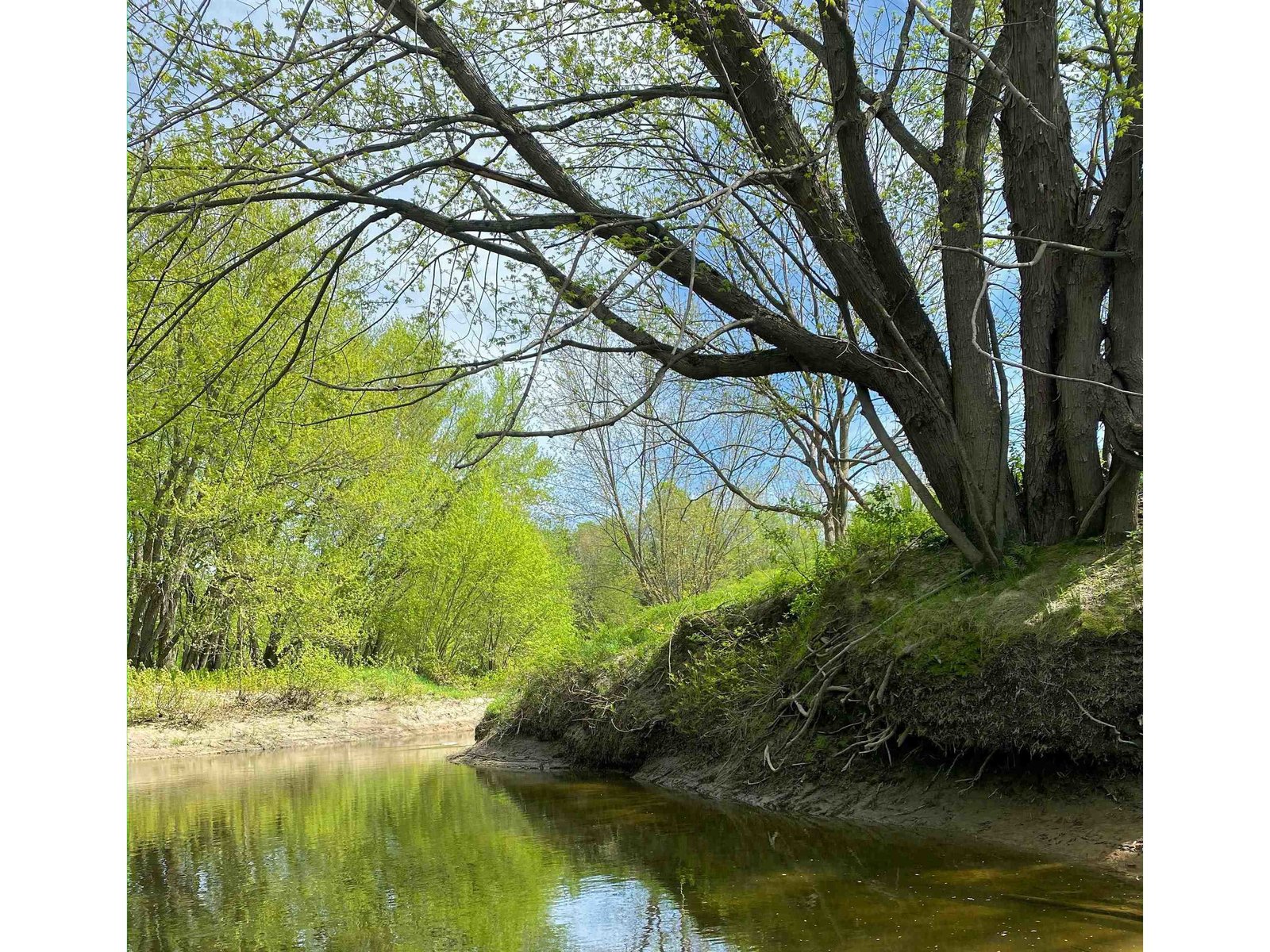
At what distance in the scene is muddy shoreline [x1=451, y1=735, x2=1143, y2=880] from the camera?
4.81 m

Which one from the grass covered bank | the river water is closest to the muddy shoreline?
the river water

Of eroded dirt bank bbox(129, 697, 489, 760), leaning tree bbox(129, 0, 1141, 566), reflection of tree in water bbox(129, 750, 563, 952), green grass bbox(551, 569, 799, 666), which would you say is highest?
leaning tree bbox(129, 0, 1141, 566)

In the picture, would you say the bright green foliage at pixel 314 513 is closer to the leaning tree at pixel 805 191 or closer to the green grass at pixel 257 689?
the green grass at pixel 257 689

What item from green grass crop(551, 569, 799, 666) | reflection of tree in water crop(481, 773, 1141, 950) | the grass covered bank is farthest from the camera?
the grass covered bank

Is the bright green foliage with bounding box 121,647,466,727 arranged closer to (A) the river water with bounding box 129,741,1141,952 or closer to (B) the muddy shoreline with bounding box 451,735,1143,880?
(A) the river water with bounding box 129,741,1141,952

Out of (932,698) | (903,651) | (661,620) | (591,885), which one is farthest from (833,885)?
(661,620)

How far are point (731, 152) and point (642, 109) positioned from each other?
111 cm

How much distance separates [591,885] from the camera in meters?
4.93

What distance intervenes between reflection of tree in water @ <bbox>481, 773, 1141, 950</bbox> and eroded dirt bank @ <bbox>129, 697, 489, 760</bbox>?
10.4m

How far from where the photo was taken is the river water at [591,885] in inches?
151

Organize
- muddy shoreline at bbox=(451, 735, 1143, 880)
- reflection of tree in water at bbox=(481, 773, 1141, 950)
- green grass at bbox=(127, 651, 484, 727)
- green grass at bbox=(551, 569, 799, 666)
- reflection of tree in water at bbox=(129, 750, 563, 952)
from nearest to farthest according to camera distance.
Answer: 1. reflection of tree in water at bbox=(481, 773, 1141, 950)
2. reflection of tree in water at bbox=(129, 750, 563, 952)
3. muddy shoreline at bbox=(451, 735, 1143, 880)
4. green grass at bbox=(551, 569, 799, 666)
5. green grass at bbox=(127, 651, 484, 727)

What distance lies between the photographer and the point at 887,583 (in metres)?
6.75

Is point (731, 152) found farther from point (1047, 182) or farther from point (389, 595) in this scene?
point (389, 595)
